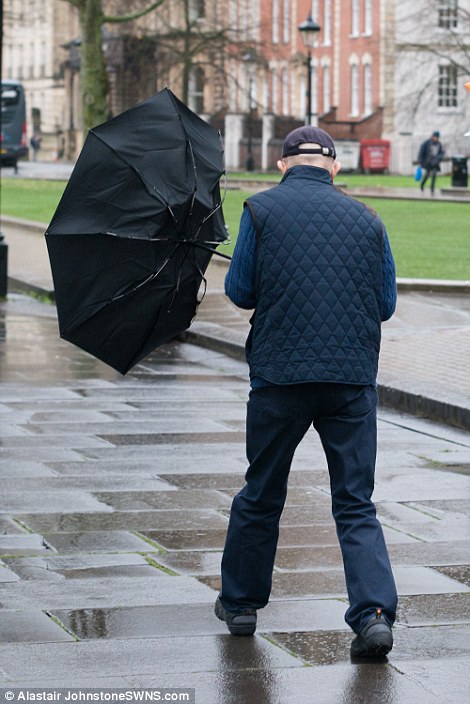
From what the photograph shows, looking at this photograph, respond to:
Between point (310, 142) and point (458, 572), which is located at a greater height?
point (310, 142)

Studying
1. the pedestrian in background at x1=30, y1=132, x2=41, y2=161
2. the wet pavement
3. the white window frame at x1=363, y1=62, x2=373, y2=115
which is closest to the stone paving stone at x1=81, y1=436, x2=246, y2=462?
the wet pavement

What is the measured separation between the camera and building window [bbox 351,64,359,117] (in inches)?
2867

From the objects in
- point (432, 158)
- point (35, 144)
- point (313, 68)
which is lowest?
point (35, 144)

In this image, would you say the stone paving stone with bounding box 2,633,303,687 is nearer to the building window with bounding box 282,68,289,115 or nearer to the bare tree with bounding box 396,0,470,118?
the bare tree with bounding box 396,0,470,118

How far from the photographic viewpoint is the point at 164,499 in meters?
8.12

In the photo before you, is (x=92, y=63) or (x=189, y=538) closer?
(x=189, y=538)

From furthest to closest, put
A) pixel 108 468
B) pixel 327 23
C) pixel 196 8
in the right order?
pixel 327 23 → pixel 196 8 → pixel 108 468

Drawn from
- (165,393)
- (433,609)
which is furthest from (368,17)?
(433,609)

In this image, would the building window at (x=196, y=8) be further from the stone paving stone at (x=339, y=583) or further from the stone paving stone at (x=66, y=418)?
the stone paving stone at (x=339, y=583)

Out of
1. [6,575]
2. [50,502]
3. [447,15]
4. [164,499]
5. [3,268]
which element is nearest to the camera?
[6,575]

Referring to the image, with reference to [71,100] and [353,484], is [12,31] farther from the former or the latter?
[353,484]

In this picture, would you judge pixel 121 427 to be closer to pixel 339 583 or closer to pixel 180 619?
pixel 339 583

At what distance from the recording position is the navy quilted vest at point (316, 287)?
5.38 metres

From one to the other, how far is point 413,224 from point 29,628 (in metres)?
24.1
